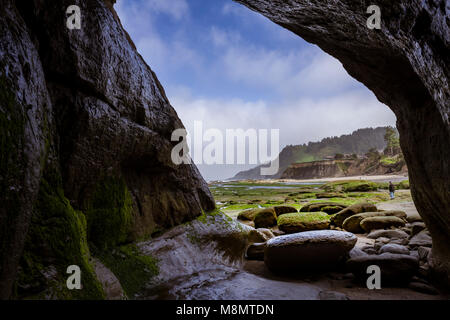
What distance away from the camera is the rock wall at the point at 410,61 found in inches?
134

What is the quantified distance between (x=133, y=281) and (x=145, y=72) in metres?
3.83

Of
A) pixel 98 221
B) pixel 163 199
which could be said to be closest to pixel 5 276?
pixel 98 221

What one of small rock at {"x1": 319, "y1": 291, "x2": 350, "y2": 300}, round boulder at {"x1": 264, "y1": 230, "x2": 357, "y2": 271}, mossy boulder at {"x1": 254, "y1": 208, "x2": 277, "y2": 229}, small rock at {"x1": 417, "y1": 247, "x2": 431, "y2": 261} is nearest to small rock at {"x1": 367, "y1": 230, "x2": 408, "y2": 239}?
small rock at {"x1": 417, "y1": 247, "x2": 431, "y2": 261}

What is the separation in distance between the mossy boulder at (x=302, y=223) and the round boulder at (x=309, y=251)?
3232 mm

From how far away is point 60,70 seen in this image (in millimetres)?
3086

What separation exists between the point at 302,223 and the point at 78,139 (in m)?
7.62

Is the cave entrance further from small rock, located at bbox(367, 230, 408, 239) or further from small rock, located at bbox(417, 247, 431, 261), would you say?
small rock, located at bbox(367, 230, 408, 239)

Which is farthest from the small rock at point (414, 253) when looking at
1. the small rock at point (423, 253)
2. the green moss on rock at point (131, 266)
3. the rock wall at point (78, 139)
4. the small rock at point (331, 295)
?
the green moss on rock at point (131, 266)

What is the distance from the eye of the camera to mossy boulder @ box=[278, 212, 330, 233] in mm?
8031

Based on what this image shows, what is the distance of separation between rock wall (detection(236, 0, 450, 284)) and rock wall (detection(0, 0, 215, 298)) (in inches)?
109

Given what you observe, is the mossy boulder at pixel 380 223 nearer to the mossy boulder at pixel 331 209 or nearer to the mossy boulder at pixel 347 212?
the mossy boulder at pixel 347 212

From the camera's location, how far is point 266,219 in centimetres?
1067

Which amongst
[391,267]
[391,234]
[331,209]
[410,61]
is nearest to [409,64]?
[410,61]
